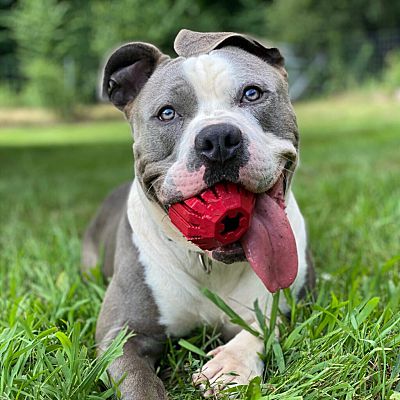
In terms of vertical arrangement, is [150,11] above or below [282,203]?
below

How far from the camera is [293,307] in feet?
7.95

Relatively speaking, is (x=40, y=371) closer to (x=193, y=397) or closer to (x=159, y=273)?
(x=193, y=397)

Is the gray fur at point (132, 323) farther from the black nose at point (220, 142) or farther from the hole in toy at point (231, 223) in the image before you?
the black nose at point (220, 142)

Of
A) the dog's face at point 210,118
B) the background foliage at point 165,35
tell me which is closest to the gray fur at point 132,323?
the dog's face at point 210,118

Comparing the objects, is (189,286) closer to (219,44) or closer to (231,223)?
(231,223)

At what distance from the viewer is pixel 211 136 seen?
2.03m

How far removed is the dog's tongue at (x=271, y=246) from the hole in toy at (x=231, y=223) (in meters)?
0.06

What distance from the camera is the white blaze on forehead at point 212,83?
228cm

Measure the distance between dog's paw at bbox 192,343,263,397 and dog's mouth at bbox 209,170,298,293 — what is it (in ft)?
0.87

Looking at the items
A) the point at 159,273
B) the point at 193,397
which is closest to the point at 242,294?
the point at 159,273

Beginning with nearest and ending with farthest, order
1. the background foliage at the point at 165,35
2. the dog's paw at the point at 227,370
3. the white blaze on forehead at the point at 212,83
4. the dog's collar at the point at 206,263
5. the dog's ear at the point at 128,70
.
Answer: the dog's paw at the point at 227,370 < the white blaze on forehead at the point at 212,83 < the dog's collar at the point at 206,263 < the dog's ear at the point at 128,70 < the background foliage at the point at 165,35

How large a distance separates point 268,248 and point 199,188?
0.33 meters

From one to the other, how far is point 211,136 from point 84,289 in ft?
4.27

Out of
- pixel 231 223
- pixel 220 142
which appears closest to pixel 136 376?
pixel 231 223
